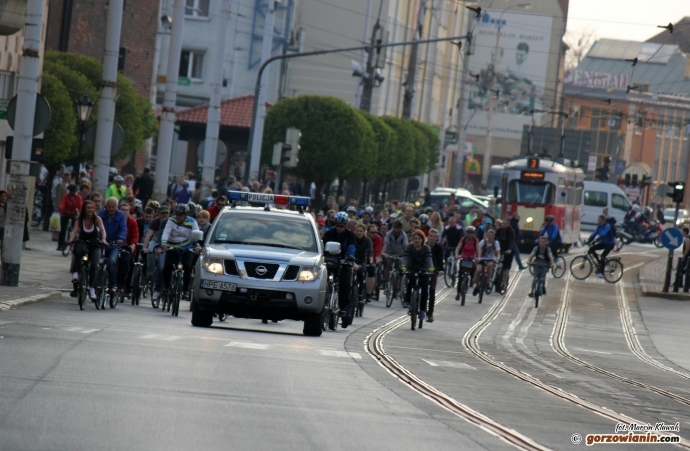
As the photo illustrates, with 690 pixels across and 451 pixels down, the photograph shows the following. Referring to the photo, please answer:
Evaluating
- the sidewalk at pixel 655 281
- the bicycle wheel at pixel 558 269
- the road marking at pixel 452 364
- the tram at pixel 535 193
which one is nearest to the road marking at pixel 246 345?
the road marking at pixel 452 364

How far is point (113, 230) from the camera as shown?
2131cm

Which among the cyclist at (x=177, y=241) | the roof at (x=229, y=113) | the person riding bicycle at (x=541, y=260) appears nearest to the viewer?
the cyclist at (x=177, y=241)

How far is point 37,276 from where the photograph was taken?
24828 millimetres

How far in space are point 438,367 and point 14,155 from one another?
9103 mm

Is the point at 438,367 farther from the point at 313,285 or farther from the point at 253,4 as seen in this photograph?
the point at 253,4

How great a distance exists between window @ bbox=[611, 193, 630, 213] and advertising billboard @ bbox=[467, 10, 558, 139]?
44818 millimetres

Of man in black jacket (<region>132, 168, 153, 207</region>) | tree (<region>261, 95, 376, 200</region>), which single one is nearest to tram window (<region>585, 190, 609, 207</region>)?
tree (<region>261, 95, 376, 200</region>)

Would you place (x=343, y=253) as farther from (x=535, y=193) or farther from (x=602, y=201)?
(x=602, y=201)

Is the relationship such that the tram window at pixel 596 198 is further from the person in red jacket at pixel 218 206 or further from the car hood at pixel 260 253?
the car hood at pixel 260 253

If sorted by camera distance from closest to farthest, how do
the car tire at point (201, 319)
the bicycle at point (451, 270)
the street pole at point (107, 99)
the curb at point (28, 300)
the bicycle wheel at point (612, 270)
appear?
1. the car tire at point (201, 319)
2. the curb at point (28, 300)
3. the street pole at point (107, 99)
4. the bicycle at point (451, 270)
5. the bicycle wheel at point (612, 270)

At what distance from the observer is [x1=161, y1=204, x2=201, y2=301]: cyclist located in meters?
21.5

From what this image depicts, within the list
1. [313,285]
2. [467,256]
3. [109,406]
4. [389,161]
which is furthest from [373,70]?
[109,406]

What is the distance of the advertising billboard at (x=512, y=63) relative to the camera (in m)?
117

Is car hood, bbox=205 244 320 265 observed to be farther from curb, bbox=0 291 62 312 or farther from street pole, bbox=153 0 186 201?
street pole, bbox=153 0 186 201
